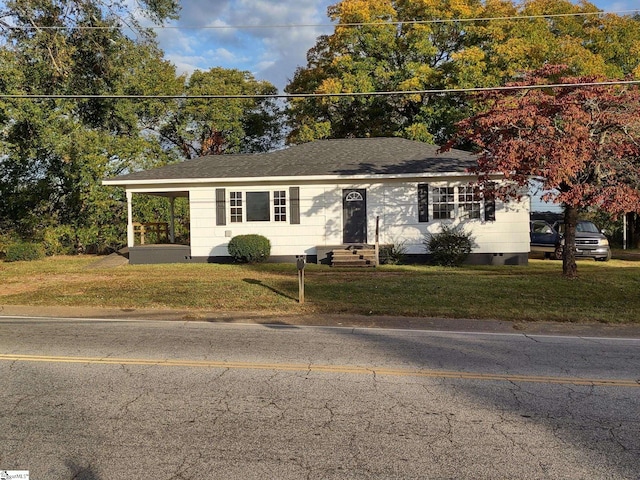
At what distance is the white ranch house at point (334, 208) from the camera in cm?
1873

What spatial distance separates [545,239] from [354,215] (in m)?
8.82

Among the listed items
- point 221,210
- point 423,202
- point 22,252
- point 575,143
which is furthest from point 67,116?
point 575,143

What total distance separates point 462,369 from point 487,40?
2633cm

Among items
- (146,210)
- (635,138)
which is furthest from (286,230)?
(635,138)

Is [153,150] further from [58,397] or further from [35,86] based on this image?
[58,397]

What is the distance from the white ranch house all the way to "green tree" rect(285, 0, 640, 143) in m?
9.04

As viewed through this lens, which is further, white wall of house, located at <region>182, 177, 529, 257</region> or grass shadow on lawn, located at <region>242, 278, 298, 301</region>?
white wall of house, located at <region>182, 177, 529, 257</region>

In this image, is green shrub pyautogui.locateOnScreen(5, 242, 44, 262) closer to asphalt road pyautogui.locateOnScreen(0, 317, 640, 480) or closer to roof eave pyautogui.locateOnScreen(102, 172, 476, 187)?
roof eave pyautogui.locateOnScreen(102, 172, 476, 187)

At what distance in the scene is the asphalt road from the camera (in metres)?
3.63

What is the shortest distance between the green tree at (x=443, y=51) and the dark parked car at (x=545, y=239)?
812cm

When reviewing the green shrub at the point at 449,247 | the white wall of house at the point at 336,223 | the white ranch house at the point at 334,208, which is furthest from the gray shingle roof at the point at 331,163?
the green shrub at the point at 449,247

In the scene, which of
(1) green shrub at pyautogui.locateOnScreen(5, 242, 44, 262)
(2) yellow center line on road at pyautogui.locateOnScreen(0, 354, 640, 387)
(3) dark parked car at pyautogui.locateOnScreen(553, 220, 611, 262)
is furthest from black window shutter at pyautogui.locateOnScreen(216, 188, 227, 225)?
(3) dark parked car at pyautogui.locateOnScreen(553, 220, 611, 262)

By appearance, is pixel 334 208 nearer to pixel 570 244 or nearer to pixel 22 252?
pixel 570 244

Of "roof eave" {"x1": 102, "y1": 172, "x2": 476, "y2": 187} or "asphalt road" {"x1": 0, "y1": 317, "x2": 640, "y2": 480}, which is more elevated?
"roof eave" {"x1": 102, "y1": 172, "x2": 476, "y2": 187}
